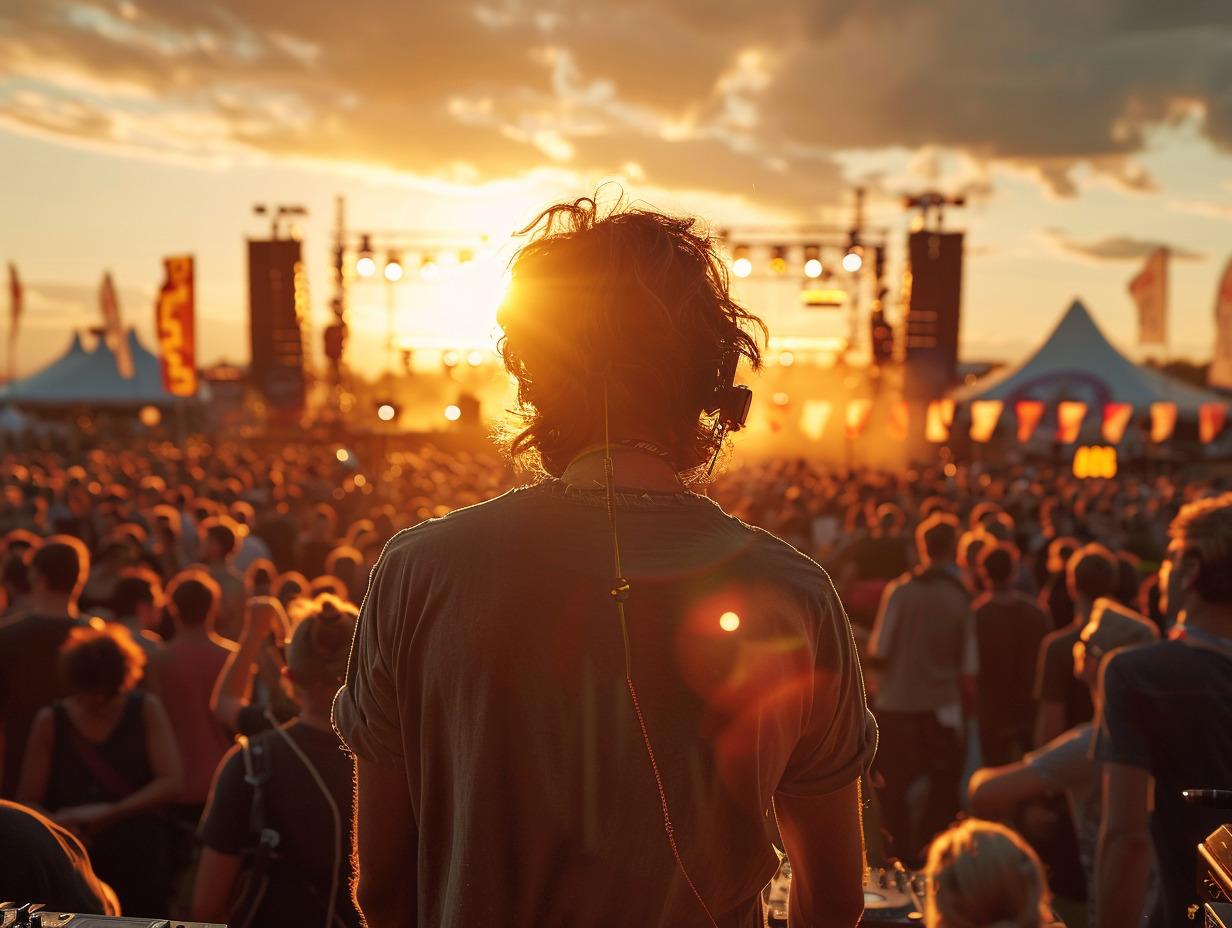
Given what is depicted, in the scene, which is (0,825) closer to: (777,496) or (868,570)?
(868,570)

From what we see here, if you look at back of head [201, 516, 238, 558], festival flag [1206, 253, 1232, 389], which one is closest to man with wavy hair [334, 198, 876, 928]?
back of head [201, 516, 238, 558]

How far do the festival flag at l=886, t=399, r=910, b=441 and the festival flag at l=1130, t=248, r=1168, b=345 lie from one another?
6029 mm

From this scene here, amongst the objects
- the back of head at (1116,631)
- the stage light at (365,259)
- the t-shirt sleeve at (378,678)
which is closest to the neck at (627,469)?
the t-shirt sleeve at (378,678)

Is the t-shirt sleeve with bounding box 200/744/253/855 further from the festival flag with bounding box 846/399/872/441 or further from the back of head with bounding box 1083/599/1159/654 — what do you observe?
the festival flag with bounding box 846/399/872/441

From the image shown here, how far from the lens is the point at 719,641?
3.74ft

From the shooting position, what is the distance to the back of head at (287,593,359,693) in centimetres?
259

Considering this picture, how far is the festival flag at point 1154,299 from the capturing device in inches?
671

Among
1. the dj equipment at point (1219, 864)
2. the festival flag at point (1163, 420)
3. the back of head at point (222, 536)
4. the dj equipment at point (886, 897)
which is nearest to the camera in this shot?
the dj equipment at point (1219, 864)

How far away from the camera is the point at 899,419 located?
76.2ft

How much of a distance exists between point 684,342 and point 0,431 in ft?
121

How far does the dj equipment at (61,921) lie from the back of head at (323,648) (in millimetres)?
1309

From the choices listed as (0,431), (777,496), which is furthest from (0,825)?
(0,431)

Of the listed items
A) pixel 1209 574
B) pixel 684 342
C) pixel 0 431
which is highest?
pixel 684 342

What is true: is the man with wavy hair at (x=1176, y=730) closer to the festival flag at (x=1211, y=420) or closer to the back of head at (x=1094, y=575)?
the back of head at (x=1094, y=575)
